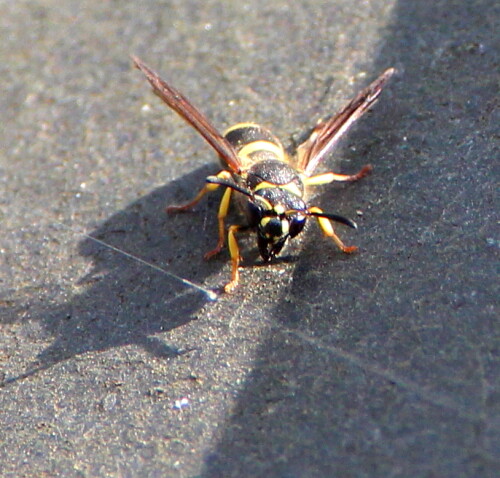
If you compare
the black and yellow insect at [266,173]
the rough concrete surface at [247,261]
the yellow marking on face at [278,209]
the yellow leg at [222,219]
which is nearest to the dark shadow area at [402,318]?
the rough concrete surface at [247,261]

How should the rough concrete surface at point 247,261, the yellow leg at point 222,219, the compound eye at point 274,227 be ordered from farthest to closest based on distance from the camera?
the yellow leg at point 222,219
the compound eye at point 274,227
the rough concrete surface at point 247,261

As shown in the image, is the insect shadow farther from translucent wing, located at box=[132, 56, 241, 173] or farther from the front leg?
translucent wing, located at box=[132, 56, 241, 173]

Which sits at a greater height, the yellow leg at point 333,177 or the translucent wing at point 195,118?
the translucent wing at point 195,118

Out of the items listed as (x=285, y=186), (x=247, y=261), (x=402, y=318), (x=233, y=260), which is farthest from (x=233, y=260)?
(x=402, y=318)

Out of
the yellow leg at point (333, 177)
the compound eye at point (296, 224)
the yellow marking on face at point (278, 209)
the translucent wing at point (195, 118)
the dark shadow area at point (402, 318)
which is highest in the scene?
the translucent wing at point (195, 118)

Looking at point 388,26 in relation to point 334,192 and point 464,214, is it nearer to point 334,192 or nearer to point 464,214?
point 334,192

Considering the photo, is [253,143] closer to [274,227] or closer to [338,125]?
[338,125]

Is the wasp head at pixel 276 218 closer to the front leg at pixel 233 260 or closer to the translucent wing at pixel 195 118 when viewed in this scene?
the front leg at pixel 233 260
